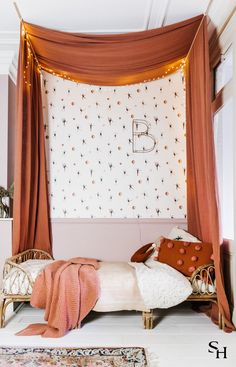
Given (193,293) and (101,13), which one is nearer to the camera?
(193,293)

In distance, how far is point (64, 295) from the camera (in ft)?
11.1

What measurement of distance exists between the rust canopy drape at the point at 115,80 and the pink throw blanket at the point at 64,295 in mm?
711

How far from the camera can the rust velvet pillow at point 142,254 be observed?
4.28 meters

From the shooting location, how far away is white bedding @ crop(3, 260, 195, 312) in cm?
342

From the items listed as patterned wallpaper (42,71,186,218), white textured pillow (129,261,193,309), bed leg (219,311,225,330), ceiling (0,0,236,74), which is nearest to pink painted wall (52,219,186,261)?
patterned wallpaper (42,71,186,218)

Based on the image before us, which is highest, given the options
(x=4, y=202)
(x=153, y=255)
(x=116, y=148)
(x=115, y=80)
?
(x=115, y=80)

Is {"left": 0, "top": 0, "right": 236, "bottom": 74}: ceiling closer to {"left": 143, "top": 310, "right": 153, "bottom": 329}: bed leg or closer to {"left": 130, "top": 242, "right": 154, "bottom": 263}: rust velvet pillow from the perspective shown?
{"left": 130, "top": 242, "right": 154, "bottom": 263}: rust velvet pillow

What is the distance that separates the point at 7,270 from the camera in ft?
11.9

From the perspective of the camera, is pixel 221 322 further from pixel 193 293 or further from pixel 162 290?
pixel 162 290

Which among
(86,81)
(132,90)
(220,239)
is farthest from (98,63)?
(220,239)

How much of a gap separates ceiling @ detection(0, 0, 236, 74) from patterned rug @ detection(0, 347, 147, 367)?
2.86 meters

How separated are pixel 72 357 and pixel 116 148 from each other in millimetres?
2576

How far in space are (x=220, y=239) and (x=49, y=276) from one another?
4.96 ft

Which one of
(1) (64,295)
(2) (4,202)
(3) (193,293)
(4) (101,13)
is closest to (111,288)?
(1) (64,295)
